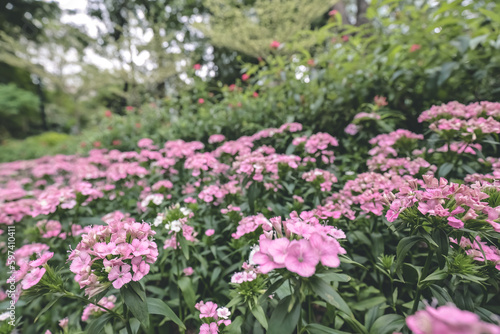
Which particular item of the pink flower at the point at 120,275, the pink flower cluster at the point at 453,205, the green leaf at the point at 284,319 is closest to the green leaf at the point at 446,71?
the pink flower cluster at the point at 453,205

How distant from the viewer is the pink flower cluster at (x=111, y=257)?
34.0 inches

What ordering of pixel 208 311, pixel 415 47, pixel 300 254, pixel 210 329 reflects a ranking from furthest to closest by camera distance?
pixel 415 47
pixel 208 311
pixel 210 329
pixel 300 254

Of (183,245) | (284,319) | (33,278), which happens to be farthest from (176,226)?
(284,319)

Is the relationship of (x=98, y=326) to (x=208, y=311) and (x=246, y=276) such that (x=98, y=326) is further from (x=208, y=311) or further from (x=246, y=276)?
(x=246, y=276)

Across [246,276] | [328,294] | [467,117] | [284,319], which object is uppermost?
[467,117]

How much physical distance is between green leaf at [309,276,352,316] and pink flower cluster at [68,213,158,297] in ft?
1.94

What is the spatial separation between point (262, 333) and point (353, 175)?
4.40 feet

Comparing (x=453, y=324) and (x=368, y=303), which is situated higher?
(x=453, y=324)

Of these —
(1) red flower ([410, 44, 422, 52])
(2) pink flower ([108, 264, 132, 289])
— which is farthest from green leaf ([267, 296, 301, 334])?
(1) red flower ([410, 44, 422, 52])

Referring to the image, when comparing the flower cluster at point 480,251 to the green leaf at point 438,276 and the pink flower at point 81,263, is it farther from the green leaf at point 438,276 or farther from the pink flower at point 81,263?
the pink flower at point 81,263

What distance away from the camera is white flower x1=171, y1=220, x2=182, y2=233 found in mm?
1416

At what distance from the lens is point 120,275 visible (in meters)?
0.87

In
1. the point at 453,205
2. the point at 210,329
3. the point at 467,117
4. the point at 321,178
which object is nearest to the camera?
the point at 453,205

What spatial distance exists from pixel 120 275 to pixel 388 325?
108 centimetres
